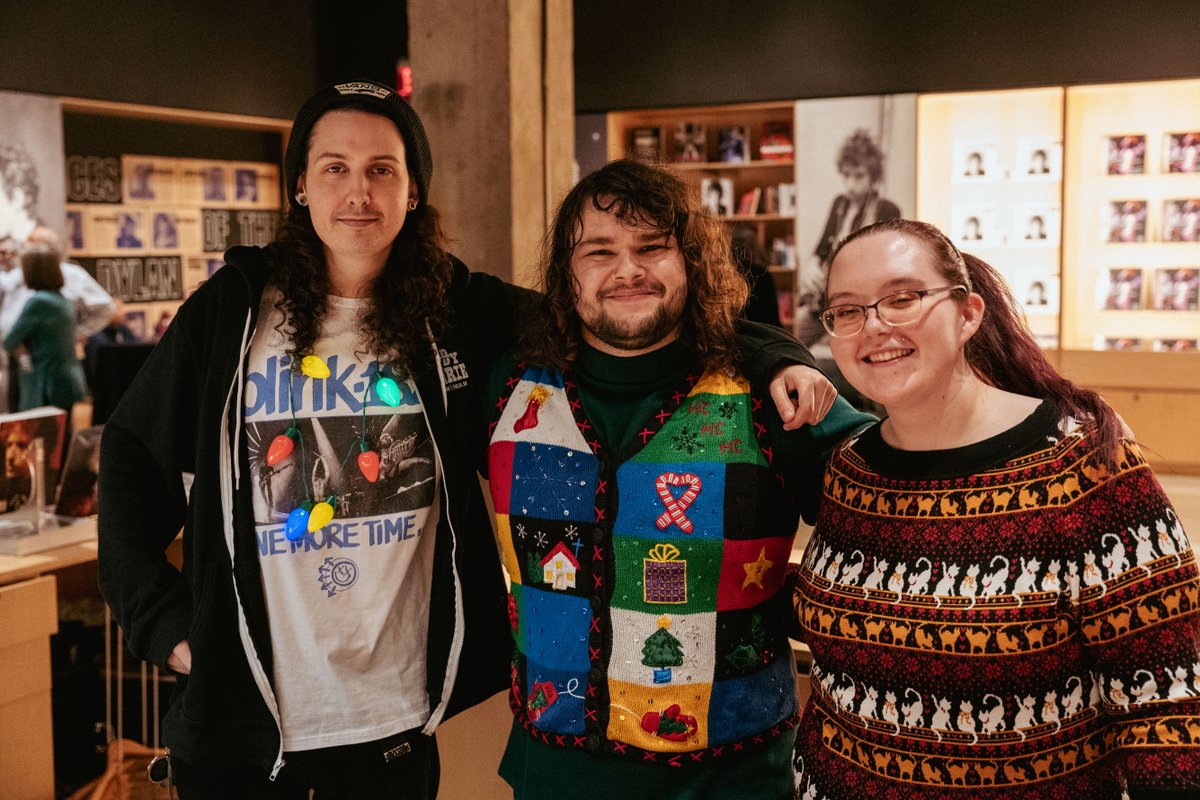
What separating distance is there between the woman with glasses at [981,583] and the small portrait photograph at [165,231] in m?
7.31

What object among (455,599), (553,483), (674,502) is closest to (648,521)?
(674,502)

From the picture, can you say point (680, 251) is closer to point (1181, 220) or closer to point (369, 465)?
point (369, 465)

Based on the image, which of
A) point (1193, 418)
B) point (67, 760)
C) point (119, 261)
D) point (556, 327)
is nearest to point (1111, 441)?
point (556, 327)

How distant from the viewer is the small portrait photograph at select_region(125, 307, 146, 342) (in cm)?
780

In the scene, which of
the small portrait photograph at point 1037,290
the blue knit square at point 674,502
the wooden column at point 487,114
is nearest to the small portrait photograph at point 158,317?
the wooden column at point 487,114

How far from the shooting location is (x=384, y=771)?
6.29 feet

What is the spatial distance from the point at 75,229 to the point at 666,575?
6.88m

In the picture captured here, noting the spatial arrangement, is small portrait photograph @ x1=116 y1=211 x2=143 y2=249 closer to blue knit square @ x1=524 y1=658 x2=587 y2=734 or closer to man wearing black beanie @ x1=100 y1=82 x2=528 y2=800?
man wearing black beanie @ x1=100 y1=82 x2=528 y2=800

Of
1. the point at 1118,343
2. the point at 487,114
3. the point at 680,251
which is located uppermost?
the point at 487,114

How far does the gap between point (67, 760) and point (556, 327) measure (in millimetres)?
3074

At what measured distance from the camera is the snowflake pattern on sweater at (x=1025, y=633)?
4.63ft

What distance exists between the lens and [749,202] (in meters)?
7.79

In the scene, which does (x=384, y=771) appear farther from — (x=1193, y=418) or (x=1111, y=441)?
(x=1193, y=418)

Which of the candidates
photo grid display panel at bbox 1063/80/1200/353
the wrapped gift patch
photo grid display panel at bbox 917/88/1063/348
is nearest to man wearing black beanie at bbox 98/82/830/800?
the wrapped gift patch
